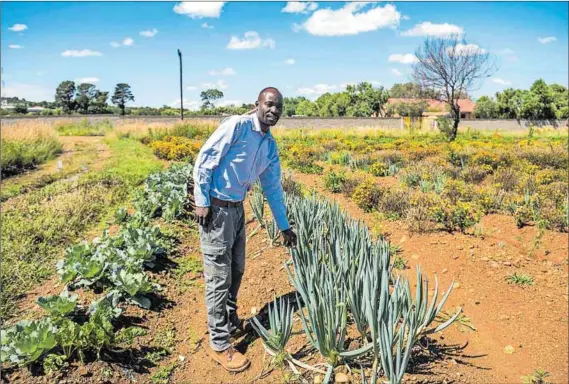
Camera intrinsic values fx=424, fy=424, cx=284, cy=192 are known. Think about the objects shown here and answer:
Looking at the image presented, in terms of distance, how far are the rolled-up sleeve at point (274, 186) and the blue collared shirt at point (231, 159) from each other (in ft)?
0.34

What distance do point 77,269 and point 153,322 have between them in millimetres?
802

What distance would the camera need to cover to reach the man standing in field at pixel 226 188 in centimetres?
259

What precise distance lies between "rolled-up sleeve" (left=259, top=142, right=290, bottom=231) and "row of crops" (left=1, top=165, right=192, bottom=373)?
1.23 metres

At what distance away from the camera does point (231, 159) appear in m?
2.65

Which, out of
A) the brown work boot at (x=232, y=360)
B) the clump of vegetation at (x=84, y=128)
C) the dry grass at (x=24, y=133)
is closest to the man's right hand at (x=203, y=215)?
the brown work boot at (x=232, y=360)

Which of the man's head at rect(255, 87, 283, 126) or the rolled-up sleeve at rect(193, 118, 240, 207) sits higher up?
the man's head at rect(255, 87, 283, 126)

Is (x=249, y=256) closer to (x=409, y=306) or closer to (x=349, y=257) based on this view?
(x=349, y=257)

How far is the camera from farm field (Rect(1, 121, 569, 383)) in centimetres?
263

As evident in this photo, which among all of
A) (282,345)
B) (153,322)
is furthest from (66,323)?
(282,345)

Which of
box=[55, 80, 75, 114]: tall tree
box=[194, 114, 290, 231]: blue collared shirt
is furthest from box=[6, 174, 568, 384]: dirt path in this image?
box=[55, 80, 75, 114]: tall tree

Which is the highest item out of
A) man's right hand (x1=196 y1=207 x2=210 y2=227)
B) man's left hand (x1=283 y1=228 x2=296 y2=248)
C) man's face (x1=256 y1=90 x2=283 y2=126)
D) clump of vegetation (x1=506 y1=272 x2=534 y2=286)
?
man's face (x1=256 y1=90 x2=283 y2=126)

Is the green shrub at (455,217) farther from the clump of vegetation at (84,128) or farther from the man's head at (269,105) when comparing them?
the clump of vegetation at (84,128)

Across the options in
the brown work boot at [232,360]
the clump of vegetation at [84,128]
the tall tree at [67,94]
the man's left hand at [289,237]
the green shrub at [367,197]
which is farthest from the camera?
the tall tree at [67,94]

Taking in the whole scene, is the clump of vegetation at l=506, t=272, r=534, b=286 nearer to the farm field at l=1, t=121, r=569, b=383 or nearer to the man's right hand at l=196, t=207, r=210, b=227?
the farm field at l=1, t=121, r=569, b=383
